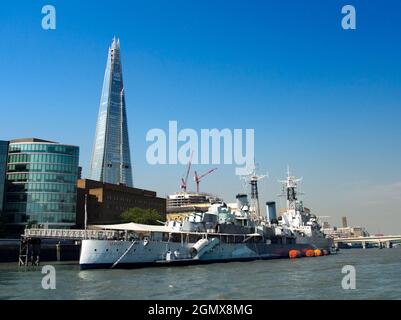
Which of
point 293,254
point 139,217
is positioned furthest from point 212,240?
point 139,217

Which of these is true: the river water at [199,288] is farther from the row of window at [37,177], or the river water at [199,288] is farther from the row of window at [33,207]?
the row of window at [37,177]

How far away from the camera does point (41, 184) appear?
110 meters

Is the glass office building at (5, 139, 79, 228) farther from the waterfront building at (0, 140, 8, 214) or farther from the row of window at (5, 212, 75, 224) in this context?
the waterfront building at (0, 140, 8, 214)

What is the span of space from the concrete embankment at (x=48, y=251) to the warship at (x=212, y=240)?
Result: 16.0 metres

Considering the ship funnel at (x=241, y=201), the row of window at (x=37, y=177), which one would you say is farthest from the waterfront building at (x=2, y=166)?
the ship funnel at (x=241, y=201)

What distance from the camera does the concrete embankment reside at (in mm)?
80375

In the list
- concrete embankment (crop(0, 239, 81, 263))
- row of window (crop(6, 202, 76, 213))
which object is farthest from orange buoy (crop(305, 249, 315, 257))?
row of window (crop(6, 202, 76, 213))

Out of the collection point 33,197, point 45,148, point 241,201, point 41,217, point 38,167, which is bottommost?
point 41,217

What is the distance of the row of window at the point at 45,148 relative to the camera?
111475 millimetres

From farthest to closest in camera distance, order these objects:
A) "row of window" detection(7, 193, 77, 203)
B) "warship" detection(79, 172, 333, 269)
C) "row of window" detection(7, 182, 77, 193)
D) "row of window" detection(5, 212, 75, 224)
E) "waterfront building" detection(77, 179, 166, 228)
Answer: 1. "waterfront building" detection(77, 179, 166, 228)
2. "row of window" detection(7, 182, 77, 193)
3. "row of window" detection(7, 193, 77, 203)
4. "row of window" detection(5, 212, 75, 224)
5. "warship" detection(79, 172, 333, 269)

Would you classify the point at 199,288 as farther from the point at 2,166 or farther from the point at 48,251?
the point at 2,166

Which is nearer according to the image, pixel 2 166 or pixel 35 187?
pixel 2 166

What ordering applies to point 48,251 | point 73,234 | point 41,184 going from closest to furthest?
point 73,234 < point 48,251 < point 41,184

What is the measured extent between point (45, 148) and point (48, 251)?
34758mm
